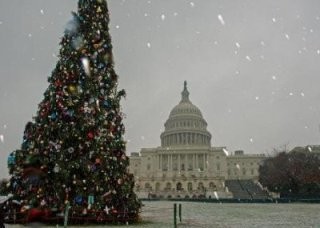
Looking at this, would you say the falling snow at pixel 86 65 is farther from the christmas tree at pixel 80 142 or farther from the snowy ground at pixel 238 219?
the snowy ground at pixel 238 219

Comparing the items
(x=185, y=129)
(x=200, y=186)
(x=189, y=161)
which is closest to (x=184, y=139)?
(x=185, y=129)

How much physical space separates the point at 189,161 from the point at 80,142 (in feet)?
365

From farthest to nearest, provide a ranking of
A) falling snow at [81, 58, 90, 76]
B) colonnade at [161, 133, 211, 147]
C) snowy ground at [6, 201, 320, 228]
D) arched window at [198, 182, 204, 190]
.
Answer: colonnade at [161, 133, 211, 147]
arched window at [198, 182, 204, 190]
falling snow at [81, 58, 90, 76]
snowy ground at [6, 201, 320, 228]

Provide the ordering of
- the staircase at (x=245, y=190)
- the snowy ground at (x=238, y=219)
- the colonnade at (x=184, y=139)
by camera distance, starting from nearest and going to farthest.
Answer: the snowy ground at (x=238, y=219), the staircase at (x=245, y=190), the colonnade at (x=184, y=139)

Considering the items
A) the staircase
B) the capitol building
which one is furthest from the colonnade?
the staircase

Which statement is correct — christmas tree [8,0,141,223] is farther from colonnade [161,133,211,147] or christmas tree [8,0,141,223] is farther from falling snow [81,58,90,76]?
colonnade [161,133,211,147]

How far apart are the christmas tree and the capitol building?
→ 3675 inches

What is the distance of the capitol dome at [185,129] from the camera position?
133250 millimetres

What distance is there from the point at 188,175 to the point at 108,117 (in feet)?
338

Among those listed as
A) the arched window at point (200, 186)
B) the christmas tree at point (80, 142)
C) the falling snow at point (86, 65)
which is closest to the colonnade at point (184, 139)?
the arched window at point (200, 186)

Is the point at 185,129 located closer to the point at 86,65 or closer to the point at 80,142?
the point at 86,65

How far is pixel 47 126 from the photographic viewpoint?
16.3 m

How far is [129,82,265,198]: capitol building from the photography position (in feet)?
376

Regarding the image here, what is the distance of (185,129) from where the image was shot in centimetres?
13288
